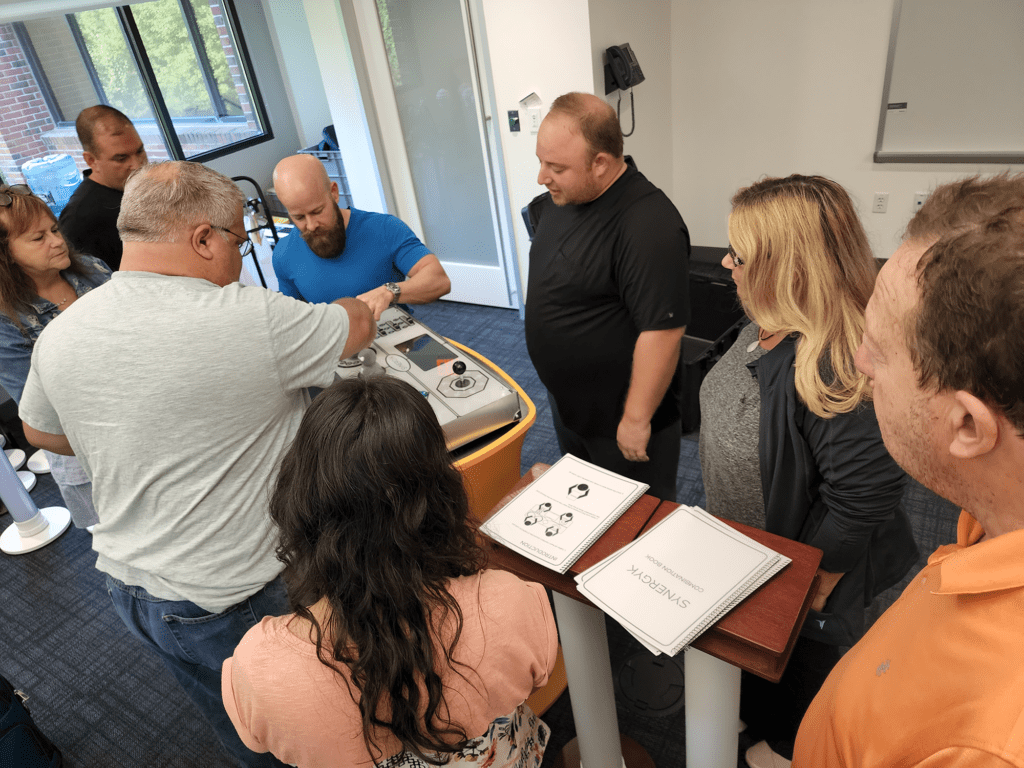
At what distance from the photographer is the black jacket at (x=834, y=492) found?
3.71 ft

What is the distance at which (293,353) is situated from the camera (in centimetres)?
117

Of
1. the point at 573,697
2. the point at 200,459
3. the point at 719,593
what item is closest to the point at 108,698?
the point at 200,459

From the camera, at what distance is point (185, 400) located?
1095mm

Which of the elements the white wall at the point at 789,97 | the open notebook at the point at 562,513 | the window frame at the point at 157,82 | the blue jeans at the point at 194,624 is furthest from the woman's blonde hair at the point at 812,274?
the window frame at the point at 157,82

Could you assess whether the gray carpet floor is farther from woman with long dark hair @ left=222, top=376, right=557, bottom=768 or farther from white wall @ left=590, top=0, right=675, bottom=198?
white wall @ left=590, top=0, right=675, bottom=198

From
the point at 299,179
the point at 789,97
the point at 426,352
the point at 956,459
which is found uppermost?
the point at 299,179

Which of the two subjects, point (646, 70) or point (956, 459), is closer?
point (956, 459)

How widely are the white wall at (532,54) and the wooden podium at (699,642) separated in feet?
8.00

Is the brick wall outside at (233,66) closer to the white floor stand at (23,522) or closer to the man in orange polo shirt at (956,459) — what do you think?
the white floor stand at (23,522)

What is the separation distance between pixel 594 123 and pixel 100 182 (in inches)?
84.1

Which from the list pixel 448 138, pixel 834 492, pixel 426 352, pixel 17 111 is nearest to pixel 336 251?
pixel 426 352

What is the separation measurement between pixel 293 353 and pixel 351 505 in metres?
0.46

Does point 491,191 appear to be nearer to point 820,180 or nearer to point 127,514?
point 820,180

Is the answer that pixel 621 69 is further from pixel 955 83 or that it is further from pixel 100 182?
pixel 100 182
